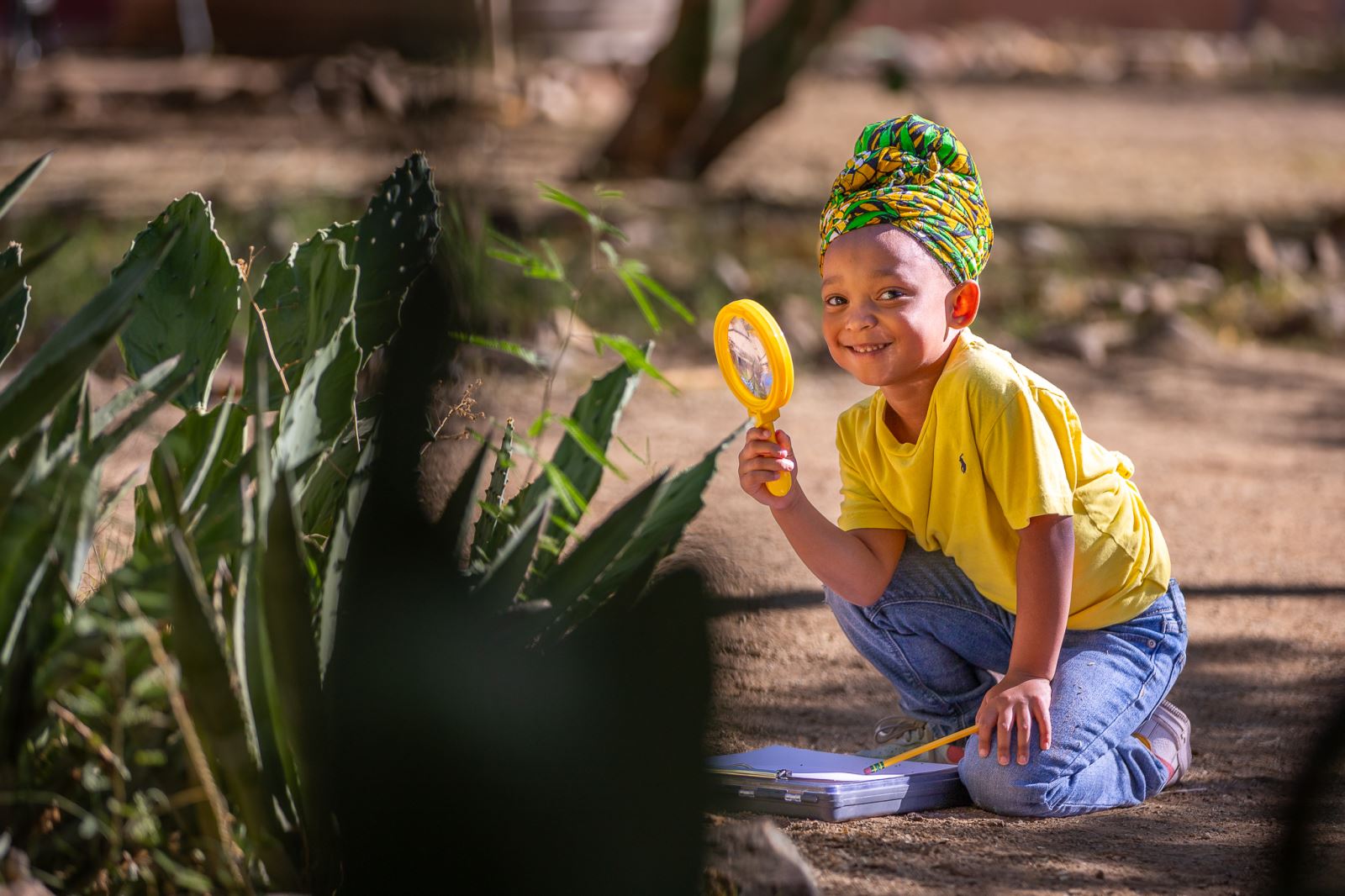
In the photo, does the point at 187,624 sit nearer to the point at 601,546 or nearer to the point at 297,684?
the point at 297,684

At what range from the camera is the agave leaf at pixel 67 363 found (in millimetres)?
1538

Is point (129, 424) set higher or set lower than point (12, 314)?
lower

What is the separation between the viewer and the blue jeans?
2049 millimetres

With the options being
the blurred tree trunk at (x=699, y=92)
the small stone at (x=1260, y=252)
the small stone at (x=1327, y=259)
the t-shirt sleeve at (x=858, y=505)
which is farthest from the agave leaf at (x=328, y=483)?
the blurred tree trunk at (x=699, y=92)

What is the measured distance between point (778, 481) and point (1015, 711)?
432 mm

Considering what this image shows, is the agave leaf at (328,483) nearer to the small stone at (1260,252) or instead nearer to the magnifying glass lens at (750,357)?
the magnifying glass lens at (750,357)

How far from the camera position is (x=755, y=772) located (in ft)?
6.82

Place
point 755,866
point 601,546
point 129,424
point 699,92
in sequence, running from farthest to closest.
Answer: point 699,92 → point 601,546 → point 755,866 → point 129,424

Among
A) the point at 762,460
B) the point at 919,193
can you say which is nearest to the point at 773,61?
the point at 919,193

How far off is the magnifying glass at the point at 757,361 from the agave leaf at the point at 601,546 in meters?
0.19

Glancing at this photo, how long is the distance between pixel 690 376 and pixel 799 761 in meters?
2.79

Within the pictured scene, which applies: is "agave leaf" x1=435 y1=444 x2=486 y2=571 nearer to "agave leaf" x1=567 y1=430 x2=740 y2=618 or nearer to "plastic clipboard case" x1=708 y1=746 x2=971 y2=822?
"agave leaf" x1=567 y1=430 x2=740 y2=618

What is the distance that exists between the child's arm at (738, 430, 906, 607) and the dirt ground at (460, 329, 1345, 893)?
169 mm

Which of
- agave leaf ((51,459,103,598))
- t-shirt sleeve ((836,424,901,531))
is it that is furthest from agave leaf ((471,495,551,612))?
t-shirt sleeve ((836,424,901,531))
